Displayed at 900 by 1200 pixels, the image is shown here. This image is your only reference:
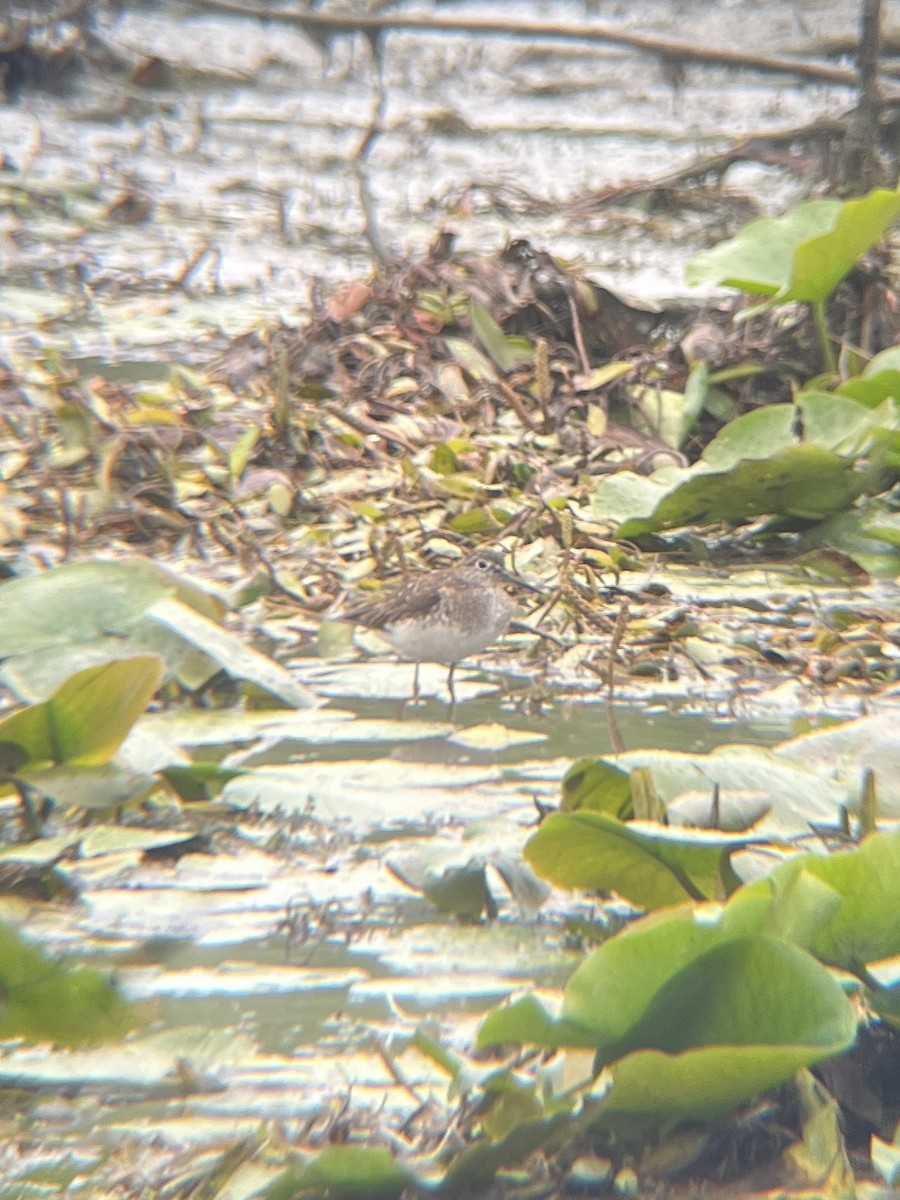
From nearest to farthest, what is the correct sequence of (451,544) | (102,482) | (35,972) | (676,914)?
(676,914) < (35,972) < (451,544) < (102,482)

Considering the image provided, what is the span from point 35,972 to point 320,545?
3249 millimetres

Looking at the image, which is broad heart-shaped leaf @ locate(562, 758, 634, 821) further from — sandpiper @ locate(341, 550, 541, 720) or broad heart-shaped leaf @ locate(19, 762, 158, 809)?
sandpiper @ locate(341, 550, 541, 720)

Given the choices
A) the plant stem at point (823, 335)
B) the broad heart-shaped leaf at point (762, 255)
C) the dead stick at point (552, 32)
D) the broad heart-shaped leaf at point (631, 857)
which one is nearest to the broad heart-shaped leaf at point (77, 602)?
the broad heart-shaped leaf at point (631, 857)

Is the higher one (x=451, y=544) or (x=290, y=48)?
(x=290, y=48)

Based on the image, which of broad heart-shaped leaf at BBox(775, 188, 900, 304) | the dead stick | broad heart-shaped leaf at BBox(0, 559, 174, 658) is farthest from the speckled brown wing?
the dead stick

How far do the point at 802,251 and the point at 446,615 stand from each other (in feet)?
6.28

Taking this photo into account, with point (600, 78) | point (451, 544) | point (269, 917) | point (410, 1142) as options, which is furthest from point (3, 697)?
point (600, 78)

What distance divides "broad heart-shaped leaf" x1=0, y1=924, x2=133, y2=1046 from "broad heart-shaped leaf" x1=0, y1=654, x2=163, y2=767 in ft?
2.34

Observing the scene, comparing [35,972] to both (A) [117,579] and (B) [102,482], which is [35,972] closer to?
(A) [117,579]

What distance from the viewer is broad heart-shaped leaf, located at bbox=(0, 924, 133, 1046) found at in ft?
8.44

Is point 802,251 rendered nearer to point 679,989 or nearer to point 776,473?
point 776,473

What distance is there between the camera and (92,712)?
10.8 ft

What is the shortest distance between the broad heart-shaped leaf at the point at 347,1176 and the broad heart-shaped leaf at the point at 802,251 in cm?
386

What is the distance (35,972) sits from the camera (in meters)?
2.60
